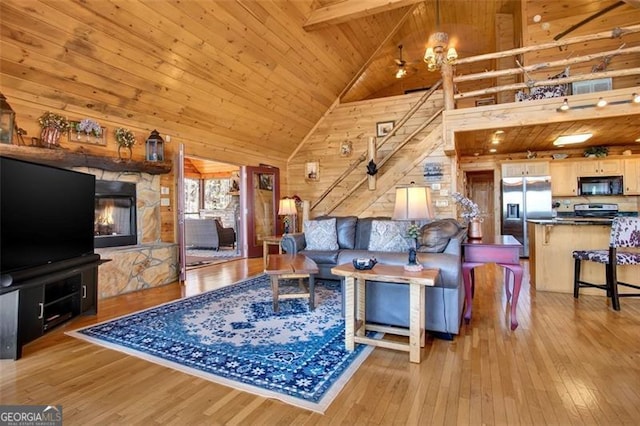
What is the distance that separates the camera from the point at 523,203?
6.98 metres

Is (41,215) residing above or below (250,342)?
above

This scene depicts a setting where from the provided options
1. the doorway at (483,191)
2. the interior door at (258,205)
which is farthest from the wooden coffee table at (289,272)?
the doorway at (483,191)

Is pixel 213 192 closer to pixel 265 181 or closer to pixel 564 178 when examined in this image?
pixel 265 181

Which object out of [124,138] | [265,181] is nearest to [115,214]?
[124,138]

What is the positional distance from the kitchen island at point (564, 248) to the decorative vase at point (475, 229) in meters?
1.53

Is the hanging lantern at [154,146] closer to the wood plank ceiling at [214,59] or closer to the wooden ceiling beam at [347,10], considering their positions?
the wood plank ceiling at [214,59]

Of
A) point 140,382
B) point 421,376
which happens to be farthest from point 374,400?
point 140,382

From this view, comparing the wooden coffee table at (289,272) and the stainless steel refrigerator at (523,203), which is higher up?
the stainless steel refrigerator at (523,203)

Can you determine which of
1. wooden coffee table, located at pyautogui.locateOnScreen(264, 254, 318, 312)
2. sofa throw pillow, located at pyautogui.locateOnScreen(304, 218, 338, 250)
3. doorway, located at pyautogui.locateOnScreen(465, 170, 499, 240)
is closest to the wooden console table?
wooden coffee table, located at pyautogui.locateOnScreen(264, 254, 318, 312)

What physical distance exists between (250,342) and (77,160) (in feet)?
10.6

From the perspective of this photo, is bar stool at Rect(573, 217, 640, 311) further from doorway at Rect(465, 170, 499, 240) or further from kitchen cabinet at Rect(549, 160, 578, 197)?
doorway at Rect(465, 170, 499, 240)

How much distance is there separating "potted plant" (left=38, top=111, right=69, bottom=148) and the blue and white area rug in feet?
7.62

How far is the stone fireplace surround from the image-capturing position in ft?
13.7

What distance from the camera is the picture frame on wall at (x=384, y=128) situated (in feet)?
25.2
